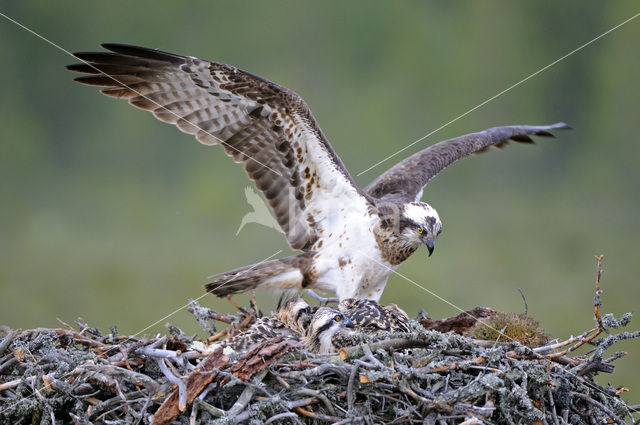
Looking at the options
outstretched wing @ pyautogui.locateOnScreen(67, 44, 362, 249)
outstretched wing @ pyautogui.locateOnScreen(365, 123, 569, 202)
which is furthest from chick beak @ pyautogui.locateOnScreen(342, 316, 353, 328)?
outstretched wing @ pyautogui.locateOnScreen(365, 123, 569, 202)

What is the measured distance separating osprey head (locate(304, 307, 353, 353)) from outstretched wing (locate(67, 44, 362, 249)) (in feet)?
3.92

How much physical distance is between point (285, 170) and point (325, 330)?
138 centimetres

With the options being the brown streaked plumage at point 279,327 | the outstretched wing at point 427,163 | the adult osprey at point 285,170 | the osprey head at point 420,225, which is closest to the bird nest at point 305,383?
the brown streaked plumage at point 279,327

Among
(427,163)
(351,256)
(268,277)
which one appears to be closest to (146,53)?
(268,277)

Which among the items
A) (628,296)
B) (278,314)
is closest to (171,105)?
(278,314)

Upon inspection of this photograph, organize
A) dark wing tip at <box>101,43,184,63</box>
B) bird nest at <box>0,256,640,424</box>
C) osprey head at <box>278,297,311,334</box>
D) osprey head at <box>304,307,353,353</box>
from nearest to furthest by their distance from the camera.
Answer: bird nest at <box>0,256,640,424</box> → osprey head at <box>304,307,353,353</box> → osprey head at <box>278,297,311,334</box> → dark wing tip at <box>101,43,184,63</box>

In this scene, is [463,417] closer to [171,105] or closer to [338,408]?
[338,408]

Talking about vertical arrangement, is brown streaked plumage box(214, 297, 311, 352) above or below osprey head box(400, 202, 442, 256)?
above

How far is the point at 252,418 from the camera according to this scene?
276cm

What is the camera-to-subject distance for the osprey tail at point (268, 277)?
4570mm

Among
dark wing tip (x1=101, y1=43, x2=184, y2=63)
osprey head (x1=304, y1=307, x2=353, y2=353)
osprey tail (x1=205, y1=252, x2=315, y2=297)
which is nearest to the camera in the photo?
osprey head (x1=304, y1=307, x2=353, y2=353)

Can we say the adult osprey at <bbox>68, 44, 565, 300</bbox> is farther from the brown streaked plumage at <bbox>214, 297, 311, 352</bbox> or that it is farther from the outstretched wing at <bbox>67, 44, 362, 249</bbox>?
the brown streaked plumage at <bbox>214, 297, 311, 352</bbox>

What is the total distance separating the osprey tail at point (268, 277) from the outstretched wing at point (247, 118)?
0.49 ft

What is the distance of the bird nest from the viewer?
281 cm
